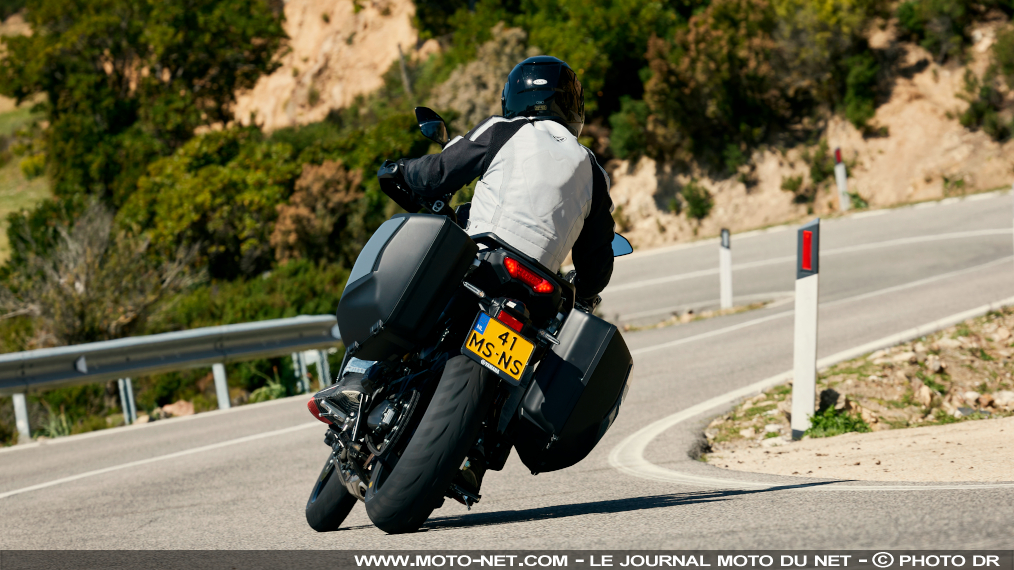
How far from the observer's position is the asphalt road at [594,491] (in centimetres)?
302

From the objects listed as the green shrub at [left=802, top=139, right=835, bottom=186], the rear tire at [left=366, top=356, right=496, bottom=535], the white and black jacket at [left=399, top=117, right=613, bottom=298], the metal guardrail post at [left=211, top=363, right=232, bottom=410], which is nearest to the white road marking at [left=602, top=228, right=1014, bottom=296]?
the metal guardrail post at [left=211, top=363, right=232, bottom=410]

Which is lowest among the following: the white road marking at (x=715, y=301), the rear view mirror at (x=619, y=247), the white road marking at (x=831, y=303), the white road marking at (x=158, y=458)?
the white road marking at (x=715, y=301)

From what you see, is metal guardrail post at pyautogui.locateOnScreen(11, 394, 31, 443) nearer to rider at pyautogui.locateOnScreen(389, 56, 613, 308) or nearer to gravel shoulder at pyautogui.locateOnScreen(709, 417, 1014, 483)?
gravel shoulder at pyautogui.locateOnScreen(709, 417, 1014, 483)

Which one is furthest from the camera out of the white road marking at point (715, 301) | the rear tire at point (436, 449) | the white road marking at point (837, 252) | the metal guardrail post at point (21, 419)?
the white road marking at point (837, 252)

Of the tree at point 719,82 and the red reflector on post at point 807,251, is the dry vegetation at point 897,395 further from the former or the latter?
the tree at point 719,82


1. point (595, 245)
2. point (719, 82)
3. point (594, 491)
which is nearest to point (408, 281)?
point (595, 245)

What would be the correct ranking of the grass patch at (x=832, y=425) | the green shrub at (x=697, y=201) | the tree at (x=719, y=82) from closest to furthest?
the grass patch at (x=832, y=425)
the tree at (x=719, y=82)
the green shrub at (x=697, y=201)

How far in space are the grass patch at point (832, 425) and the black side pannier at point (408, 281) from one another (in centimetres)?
362

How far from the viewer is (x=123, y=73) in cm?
4044

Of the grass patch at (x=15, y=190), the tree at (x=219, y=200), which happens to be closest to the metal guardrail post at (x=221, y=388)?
the tree at (x=219, y=200)

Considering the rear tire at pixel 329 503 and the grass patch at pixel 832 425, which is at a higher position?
the rear tire at pixel 329 503

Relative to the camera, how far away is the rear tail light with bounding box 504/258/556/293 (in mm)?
3482

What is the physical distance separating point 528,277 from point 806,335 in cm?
338
